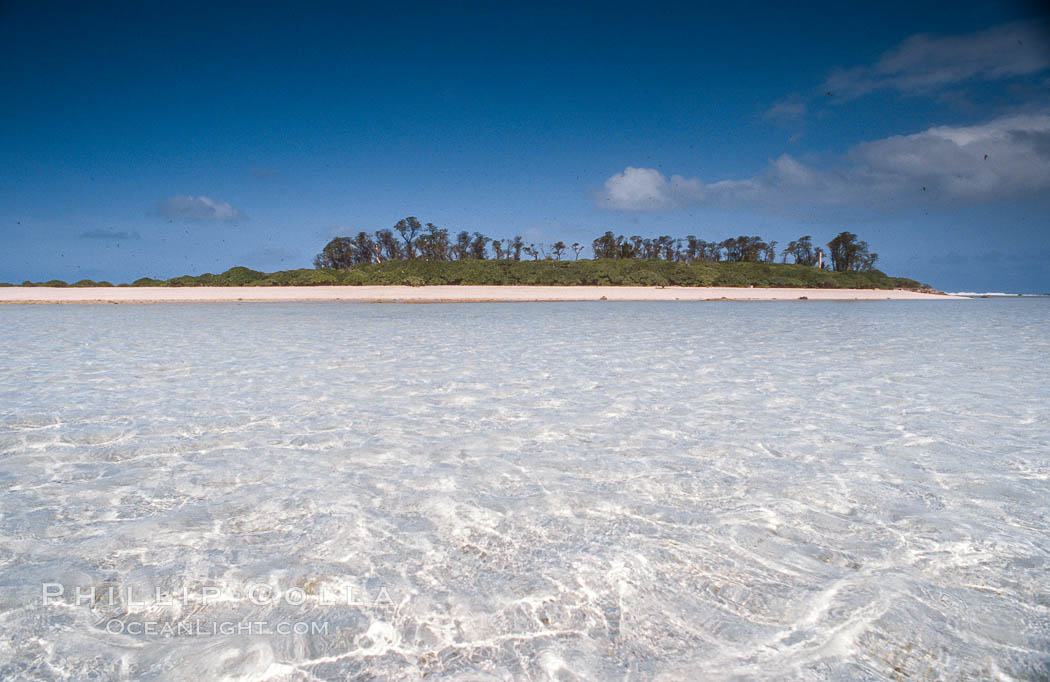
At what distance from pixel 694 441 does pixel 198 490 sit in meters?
3.99

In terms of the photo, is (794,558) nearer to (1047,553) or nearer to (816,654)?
(816,654)

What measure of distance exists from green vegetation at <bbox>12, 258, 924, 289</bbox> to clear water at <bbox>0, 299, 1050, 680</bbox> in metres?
50.7

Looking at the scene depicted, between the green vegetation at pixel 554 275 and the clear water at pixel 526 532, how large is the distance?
1998 inches

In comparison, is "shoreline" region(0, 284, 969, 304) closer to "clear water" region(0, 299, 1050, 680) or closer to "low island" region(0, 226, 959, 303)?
"low island" region(0, 226, 959, 303)

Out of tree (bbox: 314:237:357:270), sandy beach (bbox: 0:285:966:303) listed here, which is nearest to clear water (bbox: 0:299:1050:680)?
sandy beach (bbox: 0:285:966:303)

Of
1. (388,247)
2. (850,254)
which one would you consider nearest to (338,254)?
(388,247)

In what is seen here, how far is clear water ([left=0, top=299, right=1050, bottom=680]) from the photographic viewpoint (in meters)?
2.25

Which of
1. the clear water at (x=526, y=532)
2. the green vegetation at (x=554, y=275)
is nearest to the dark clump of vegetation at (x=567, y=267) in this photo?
the green vegetation at (x=554, y=275)

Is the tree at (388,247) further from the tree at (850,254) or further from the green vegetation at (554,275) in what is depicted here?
the tree at (850,254)

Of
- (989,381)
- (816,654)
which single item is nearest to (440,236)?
(989,381)

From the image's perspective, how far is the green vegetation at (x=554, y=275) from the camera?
2261 inches

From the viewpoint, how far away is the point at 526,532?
3.26m

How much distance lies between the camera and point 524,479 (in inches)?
162

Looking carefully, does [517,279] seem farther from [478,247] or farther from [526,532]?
[526,532]
